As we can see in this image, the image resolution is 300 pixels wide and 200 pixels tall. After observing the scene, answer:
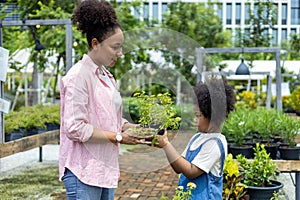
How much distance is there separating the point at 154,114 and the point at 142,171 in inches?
9.1

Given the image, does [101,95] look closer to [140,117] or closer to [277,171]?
[140,117]

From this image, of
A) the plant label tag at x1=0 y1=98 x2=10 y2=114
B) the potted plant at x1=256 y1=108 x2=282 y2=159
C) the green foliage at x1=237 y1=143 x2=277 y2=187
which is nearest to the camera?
the green foliage at x1=237 y1=143 x2=277 y2=187

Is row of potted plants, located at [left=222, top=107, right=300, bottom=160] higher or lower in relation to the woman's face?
lower

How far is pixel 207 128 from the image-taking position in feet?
6.89

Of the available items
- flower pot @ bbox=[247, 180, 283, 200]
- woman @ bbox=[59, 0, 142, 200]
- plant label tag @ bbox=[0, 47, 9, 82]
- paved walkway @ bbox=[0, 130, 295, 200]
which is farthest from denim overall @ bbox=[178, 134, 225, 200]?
plant label tag @ bbox=[0, 47, 9, 82]

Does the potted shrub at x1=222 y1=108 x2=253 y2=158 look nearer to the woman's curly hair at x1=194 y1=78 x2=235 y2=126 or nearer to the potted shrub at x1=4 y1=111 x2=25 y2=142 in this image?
the woman's curly hair at x1=194 y1=78 x2=235 y2=126

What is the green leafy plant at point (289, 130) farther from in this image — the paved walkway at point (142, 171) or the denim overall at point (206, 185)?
the denim overall at point (206, 185)

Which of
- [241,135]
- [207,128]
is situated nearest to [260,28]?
[241,135]

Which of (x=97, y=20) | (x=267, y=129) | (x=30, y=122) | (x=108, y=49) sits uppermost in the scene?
(x=97, y=20)

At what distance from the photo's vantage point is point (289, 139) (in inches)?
165

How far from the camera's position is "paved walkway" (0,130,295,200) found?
182cm

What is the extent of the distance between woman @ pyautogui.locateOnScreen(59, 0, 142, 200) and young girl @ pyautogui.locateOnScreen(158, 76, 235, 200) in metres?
0.27

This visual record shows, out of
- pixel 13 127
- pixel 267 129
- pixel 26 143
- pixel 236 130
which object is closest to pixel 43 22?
pixel 26 143

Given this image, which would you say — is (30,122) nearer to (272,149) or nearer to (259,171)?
(272,149)
